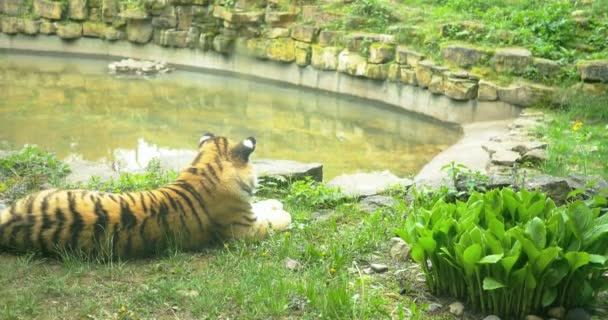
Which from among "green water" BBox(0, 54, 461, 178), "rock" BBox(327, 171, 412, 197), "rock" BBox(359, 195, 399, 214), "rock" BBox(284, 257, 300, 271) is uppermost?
"rock" BBox(284, 257, 300, 271)

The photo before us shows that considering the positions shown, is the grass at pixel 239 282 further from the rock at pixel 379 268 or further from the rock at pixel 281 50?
the rock at pixel 281 50

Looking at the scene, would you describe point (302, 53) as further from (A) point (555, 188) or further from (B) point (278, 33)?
(A) point (555, 188)

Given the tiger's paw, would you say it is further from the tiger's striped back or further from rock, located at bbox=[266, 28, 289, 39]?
rock, located at bbox=[266, 28, 289, 39]

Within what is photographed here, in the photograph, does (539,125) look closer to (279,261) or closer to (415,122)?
(415,122)

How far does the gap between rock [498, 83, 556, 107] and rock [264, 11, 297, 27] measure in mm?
5449

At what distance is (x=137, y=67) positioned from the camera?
51.3 ft

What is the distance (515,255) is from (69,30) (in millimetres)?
16643

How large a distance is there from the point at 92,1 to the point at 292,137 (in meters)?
9.71

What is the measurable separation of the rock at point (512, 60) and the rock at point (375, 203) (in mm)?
5943

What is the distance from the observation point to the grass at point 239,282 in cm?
352

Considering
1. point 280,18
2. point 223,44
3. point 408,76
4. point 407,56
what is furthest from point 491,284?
point 223,44

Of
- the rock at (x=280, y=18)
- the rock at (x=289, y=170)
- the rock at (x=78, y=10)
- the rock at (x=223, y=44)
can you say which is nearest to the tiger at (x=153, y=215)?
the rock at (x=289, y=170)

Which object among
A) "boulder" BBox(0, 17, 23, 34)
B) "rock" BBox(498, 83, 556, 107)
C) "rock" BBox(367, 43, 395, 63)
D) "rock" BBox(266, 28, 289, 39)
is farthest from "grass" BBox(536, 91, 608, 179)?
"boulder" BBox(0, 17, 23, 34)

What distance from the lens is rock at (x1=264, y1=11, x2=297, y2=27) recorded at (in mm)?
14805
